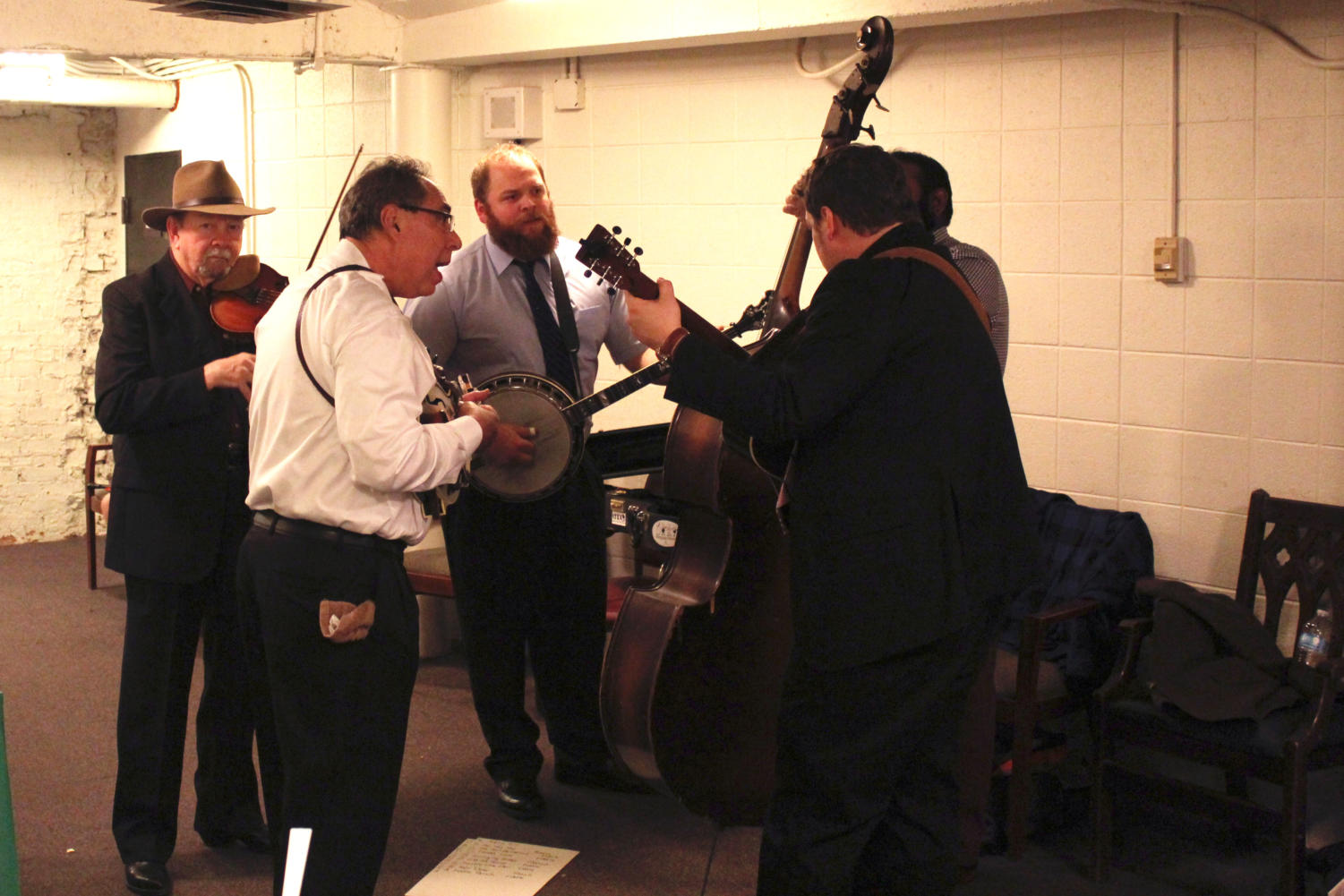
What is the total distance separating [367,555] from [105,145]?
5661 millimetres

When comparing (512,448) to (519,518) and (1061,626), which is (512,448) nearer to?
(519,518)

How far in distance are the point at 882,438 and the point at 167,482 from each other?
5.59 ft

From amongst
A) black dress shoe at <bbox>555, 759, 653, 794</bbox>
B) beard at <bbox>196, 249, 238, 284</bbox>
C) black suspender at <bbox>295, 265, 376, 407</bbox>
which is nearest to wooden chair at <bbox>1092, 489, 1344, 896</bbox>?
black dress shoe at <bbox>555, 759, 653, 794</bbox>

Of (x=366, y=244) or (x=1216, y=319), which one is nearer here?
(x=366, y=244)

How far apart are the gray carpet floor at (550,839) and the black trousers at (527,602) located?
0.21m

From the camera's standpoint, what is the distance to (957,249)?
3.16 m

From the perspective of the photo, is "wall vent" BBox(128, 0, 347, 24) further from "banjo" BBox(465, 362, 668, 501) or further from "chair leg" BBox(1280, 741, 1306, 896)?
"chair leg" BBox(1280, 741, 1306, 896)

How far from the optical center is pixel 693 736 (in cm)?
316

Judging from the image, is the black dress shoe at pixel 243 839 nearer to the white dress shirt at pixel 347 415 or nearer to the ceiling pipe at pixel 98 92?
the white dress shirt at pixel 347 415

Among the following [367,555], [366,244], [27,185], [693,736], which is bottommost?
[693,736]

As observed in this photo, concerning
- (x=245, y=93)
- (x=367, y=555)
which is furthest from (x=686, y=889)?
(x=245, y=93)

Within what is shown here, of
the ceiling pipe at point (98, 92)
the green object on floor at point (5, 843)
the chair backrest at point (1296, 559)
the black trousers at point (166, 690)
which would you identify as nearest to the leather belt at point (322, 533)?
the green object on floor at point (5, 843)

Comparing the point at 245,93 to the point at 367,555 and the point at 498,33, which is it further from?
the point at 367,555

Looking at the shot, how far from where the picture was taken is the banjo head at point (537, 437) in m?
3.27
